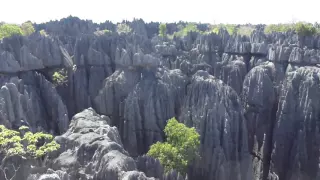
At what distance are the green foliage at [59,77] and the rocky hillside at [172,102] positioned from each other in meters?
0.14

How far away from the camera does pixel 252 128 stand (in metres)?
35.1

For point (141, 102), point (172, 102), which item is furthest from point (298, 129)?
point (141, 102)

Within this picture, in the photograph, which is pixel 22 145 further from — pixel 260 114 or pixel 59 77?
→ pixel 260 114

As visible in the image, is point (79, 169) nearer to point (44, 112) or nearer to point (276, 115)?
point (44, 112)

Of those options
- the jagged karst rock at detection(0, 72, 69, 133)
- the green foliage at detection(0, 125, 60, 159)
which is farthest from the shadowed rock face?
the jagged karst rock at detection(0, 72, 69, 133)

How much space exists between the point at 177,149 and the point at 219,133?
18.0 ft

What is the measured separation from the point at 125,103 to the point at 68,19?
48.3 meters

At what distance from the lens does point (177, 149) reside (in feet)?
74.9

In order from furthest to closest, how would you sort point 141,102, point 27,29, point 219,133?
point 27,29
point 141,102
point 219,133

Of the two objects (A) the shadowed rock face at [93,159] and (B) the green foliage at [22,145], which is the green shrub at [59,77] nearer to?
(A) the shadowed rock face at [93,159]

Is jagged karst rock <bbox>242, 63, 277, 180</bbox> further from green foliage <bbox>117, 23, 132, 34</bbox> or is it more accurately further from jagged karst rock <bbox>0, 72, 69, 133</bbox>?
green foliage <bbox>117, 23, 132, 34</bbox>

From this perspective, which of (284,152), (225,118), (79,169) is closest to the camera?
(79,169)

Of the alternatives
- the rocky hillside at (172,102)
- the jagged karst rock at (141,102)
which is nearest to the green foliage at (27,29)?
the rocky hillside at (172,102)

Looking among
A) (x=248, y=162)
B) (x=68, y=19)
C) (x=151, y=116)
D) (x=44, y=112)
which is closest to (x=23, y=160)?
(x=44, y=112)
